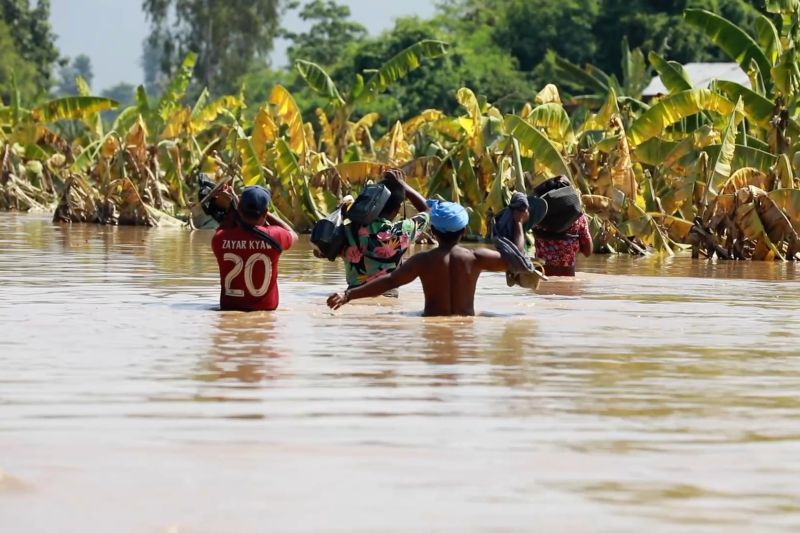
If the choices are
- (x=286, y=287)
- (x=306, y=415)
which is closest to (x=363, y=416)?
(x=306, y=415)

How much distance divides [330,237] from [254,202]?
1.29m

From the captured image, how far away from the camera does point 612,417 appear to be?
7.91 m

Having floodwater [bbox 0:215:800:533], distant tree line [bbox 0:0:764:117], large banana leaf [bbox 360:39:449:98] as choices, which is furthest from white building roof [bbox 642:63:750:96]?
floodwater [bbox 0:215:800:533]

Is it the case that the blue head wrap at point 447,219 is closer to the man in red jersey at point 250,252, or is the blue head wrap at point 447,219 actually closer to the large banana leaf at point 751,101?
the man in red jersey at point 250,252

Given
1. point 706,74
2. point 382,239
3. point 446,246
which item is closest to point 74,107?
point 382,239

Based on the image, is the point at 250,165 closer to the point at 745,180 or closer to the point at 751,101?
the point at 751,101

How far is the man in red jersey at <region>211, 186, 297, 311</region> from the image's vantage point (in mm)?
12719

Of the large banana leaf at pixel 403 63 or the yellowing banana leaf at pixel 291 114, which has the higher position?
A: the large banana leaf at pixel 403 63

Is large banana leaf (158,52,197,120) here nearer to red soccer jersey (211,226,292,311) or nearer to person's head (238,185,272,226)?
red soccer jersey (211,226,292,311)

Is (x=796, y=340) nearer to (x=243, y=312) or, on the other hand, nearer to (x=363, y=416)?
(x=243, y=312)

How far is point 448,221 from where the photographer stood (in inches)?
476

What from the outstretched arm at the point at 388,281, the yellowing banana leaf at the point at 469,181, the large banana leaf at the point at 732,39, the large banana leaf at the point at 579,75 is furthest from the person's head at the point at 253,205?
the large banana leaf at the point at 579,75

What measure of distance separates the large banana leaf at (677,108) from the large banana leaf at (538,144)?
48.0 inches

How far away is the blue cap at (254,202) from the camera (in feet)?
41.5
